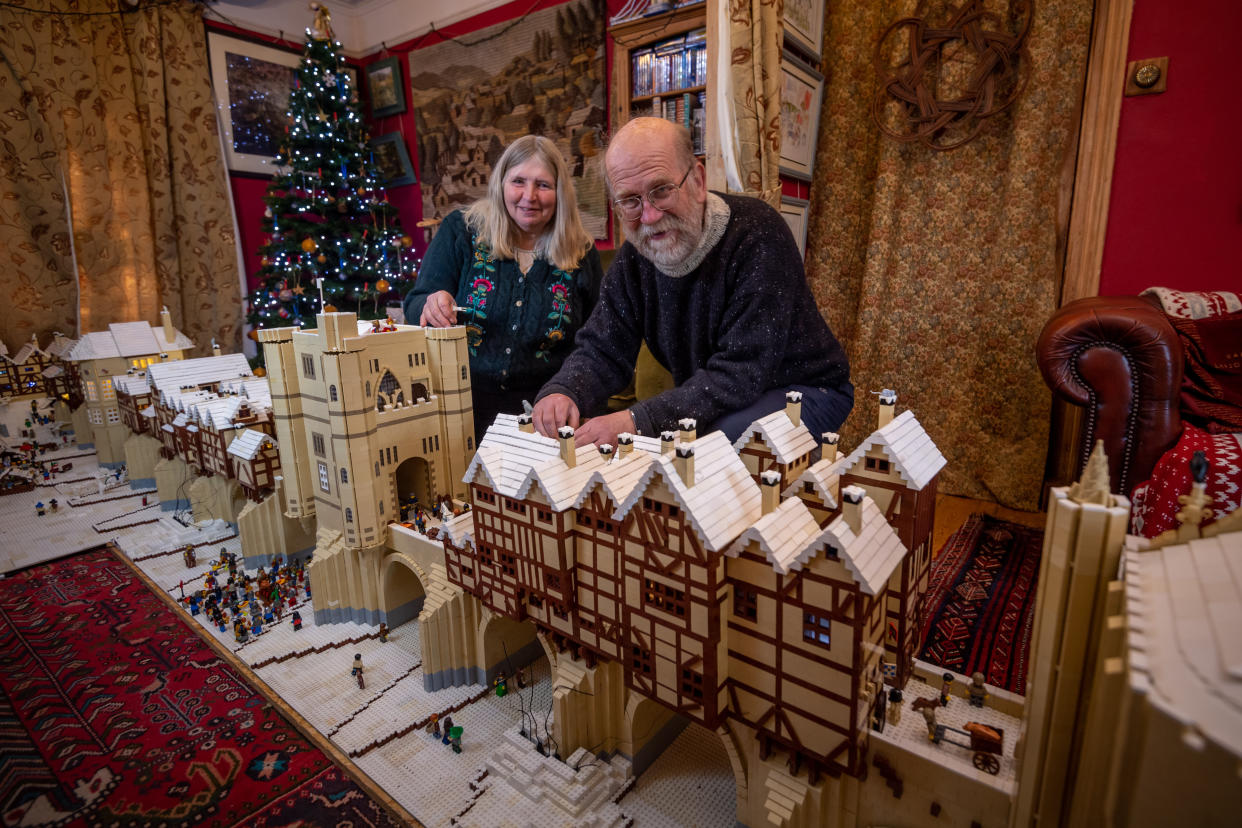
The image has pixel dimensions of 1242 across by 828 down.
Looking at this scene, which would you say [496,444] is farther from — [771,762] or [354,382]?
[771,762]

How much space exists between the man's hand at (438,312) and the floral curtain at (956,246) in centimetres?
259

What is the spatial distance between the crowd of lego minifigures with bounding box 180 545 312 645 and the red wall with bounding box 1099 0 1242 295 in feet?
15.1

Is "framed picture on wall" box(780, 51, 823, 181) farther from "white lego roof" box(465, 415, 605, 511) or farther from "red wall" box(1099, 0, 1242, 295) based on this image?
"white lego roof" box(465, 415, 605, 511)

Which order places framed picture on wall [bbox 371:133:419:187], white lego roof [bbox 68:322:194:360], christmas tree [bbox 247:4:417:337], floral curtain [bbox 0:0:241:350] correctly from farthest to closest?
framed picture on wall [bbox 371:133:419:187]
christmas tree [bbox 247:4:417:337]
floral curtain [bbox 0:0:241:350]
white lego roof [bbox 68:322:194:360]

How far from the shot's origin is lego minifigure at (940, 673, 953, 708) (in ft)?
4.94

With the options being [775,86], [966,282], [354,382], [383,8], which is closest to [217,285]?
[383,8]

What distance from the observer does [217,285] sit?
253 inches

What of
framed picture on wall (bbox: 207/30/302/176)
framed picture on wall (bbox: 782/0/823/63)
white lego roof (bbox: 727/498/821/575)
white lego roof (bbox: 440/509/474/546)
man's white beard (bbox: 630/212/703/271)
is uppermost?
framed picture on wall (bbox: 207/30/302/176)

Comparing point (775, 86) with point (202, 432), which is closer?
point (775, 86)

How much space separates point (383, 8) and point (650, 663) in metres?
7.86

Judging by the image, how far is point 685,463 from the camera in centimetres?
129

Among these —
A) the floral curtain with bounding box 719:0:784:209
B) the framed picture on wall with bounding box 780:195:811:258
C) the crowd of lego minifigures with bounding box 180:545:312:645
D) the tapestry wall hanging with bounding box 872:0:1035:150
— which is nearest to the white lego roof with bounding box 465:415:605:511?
the crowd of lego minifigures with bounding box 180:545:312:645

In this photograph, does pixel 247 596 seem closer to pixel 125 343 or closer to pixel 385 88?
pixel 125 343

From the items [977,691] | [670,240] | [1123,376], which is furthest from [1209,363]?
[670,240]
